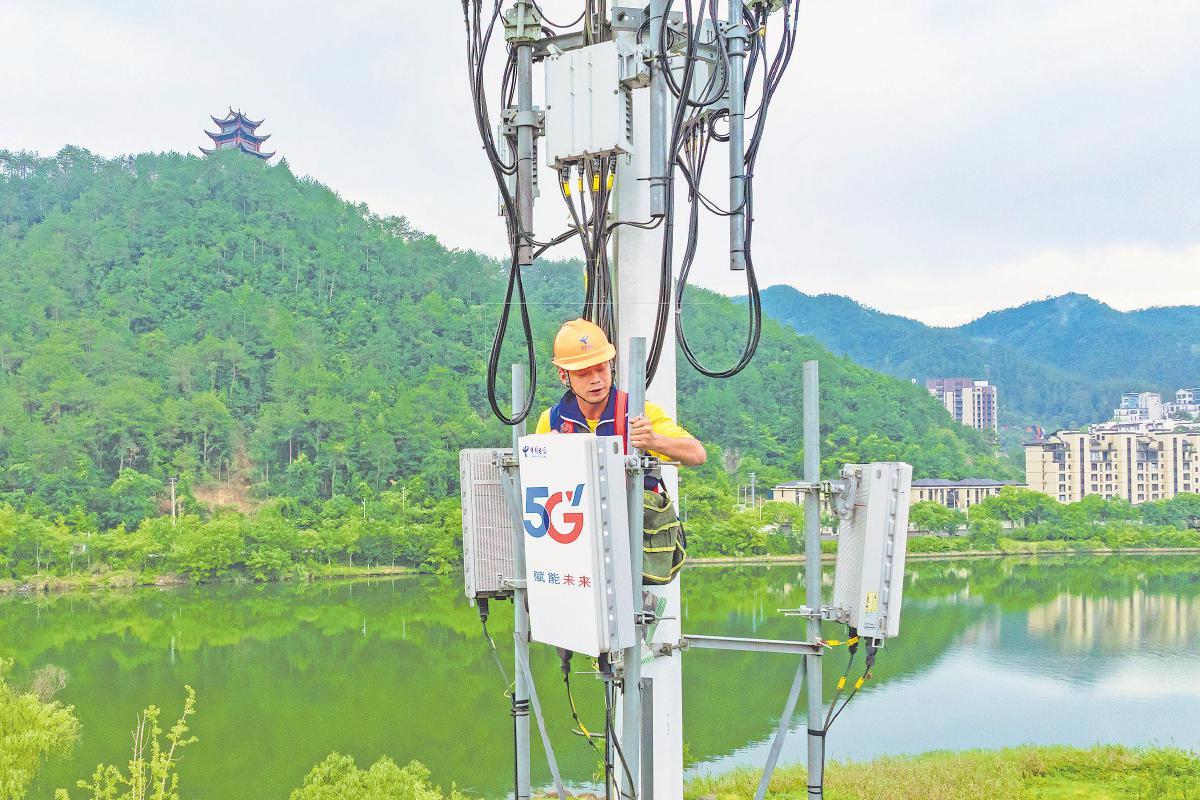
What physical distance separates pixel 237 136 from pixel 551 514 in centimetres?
4816

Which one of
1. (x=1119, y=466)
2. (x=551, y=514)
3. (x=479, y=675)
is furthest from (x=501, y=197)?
(x=1119, y=466)

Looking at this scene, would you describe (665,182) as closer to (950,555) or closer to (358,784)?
(358,784)

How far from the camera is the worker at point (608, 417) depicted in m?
2.31

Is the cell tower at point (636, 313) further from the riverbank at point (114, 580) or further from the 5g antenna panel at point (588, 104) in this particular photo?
the riverbank at point (114, 580)

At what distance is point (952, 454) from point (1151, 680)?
976 inches

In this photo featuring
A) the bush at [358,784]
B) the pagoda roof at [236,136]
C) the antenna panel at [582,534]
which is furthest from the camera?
the pagoda roof at [236,136]

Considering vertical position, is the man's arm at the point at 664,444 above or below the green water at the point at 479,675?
above

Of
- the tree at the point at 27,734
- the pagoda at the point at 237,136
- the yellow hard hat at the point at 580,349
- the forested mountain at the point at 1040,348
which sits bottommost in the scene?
the tree at the point at 27,734

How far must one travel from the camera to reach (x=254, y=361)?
3775cm

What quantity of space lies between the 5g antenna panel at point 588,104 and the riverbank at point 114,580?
23.0 meters

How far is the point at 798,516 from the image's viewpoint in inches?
1124

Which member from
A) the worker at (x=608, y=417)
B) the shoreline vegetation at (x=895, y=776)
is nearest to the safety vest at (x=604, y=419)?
the worker at (x=608, y=417)

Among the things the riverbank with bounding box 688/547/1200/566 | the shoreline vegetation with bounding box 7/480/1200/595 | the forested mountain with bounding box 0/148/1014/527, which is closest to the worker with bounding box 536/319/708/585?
the shoreline vegetation with bounding box 7/480/1200/595

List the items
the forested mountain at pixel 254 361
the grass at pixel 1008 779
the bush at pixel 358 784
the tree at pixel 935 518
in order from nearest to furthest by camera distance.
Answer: the bush at pixel 358 784 < the grass at pixel 1008 779 < the tree at pixel 935 518 < the forested mountain at pixel 254 361
